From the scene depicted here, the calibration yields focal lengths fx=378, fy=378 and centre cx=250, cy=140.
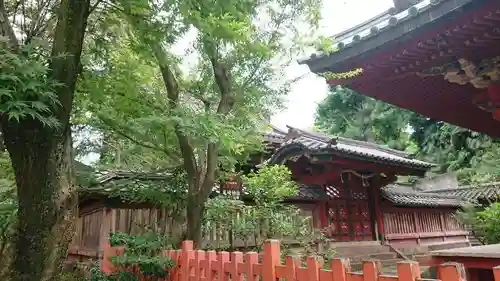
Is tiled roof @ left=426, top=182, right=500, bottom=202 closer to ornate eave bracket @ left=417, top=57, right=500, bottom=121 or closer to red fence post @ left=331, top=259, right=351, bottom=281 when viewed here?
ornate eave bracket @ left=417, top=57, right=500, bottom=121

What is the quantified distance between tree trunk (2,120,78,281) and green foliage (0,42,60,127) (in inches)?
12.3

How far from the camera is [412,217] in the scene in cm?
1535

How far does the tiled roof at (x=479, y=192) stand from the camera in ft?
59.7

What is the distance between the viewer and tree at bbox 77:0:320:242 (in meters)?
4.16

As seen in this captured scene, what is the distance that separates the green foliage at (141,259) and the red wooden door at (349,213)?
774 cm

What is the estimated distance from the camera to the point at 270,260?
9.39 ft

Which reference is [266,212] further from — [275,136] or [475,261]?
[275,136]

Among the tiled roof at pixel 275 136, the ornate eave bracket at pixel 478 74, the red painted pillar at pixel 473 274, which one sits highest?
the tiled roof at pixel 275 136

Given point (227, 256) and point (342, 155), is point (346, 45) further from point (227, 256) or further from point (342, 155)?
point (342, 155)

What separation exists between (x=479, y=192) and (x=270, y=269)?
20490 mm

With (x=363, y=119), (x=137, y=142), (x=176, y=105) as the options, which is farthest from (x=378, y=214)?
(x=363, y=119)

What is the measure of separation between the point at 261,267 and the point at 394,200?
12.4 meters

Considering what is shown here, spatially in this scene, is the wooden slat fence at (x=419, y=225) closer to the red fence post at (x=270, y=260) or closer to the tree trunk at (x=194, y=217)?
the tree trunk at (x=194, y=217)

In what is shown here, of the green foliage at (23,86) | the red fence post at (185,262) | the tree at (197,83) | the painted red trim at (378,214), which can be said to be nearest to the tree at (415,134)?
the painted red trim at (378,214)
